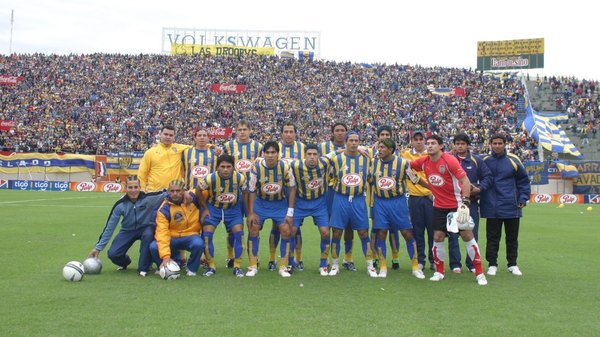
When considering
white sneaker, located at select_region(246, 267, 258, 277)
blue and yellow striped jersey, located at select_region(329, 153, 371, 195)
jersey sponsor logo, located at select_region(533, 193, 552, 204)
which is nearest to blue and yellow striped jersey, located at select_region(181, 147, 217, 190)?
white sneaker, located at select_region(246, 267, 258, 277)

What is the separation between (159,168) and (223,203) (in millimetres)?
1461

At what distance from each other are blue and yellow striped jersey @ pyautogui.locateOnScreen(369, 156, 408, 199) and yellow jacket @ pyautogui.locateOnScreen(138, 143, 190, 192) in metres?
3.18

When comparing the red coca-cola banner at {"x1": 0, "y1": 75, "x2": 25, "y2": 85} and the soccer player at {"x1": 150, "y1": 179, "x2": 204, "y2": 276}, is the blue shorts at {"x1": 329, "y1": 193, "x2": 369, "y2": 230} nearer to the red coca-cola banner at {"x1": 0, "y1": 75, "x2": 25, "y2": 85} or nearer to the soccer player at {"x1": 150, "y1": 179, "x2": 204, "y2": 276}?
the soccer player at {"x1": 150, "y1": 179, "x2": 204, "y2": 276}

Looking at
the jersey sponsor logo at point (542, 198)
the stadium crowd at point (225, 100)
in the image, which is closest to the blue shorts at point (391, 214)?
the jersey sponsor logo at point (542, 198)

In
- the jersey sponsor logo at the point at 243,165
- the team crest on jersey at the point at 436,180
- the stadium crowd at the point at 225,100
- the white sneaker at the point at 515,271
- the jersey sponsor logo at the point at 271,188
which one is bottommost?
the white sneaker at the point at 515,271

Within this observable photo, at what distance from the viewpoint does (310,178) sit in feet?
28.9

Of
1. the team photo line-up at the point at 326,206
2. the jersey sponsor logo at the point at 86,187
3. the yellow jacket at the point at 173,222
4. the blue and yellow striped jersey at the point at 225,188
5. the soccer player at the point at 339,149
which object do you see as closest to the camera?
the yellow jacket at the point at 173,222

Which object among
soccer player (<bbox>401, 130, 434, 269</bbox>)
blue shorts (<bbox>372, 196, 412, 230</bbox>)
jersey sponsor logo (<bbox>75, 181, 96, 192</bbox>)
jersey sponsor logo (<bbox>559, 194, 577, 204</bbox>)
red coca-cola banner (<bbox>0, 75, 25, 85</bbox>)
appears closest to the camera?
blue shorts (<bbox>372, 196, 412, 230</bbox>)

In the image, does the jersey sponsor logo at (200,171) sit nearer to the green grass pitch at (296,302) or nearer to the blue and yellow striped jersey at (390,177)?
the green grass pitch at (296,302)

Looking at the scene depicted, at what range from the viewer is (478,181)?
364 inches

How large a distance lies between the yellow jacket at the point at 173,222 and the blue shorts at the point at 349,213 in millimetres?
1981

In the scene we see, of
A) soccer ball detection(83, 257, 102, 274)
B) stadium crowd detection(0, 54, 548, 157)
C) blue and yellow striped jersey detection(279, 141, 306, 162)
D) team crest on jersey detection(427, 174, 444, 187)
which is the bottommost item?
soccer ball detection(83, 257, 102, 274)

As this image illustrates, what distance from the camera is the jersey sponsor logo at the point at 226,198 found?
28.8ft

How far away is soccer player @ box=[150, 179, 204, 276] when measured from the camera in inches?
329
